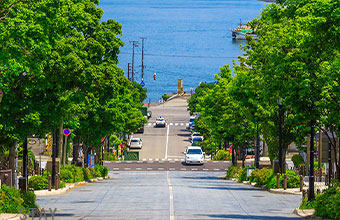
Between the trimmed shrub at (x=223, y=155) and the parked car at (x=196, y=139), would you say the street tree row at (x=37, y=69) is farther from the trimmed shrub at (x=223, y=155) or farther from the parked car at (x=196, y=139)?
the parked car at (x=196, y=139)

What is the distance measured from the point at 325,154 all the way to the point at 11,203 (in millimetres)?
20102

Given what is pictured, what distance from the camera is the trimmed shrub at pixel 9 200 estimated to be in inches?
912

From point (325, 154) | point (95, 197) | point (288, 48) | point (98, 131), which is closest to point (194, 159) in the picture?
point (98, 131)

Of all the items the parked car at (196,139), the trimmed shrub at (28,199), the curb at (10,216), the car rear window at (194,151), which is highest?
the parked car at (196,139)

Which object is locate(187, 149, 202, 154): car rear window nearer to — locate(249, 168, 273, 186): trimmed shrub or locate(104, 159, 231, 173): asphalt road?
locate(104, 159, 231, 173): asphalt road

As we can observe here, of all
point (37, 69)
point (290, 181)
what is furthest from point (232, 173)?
point (37, 69)

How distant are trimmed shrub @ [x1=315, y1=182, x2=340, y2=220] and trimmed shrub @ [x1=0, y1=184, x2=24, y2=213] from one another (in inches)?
389

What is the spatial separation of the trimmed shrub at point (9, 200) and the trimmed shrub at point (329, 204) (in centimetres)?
987

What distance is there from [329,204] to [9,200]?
1039 centimetres

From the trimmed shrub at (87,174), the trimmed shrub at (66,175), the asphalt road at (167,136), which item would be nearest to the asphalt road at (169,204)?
the trimmed shrub at (66,175)

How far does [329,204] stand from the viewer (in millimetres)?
22656

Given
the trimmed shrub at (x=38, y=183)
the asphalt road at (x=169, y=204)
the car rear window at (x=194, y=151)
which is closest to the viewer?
the asphalt road at (x=169, y=204)

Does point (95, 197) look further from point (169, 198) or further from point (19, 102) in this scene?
point (19, 102)

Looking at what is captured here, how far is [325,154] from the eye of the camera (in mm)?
38438
